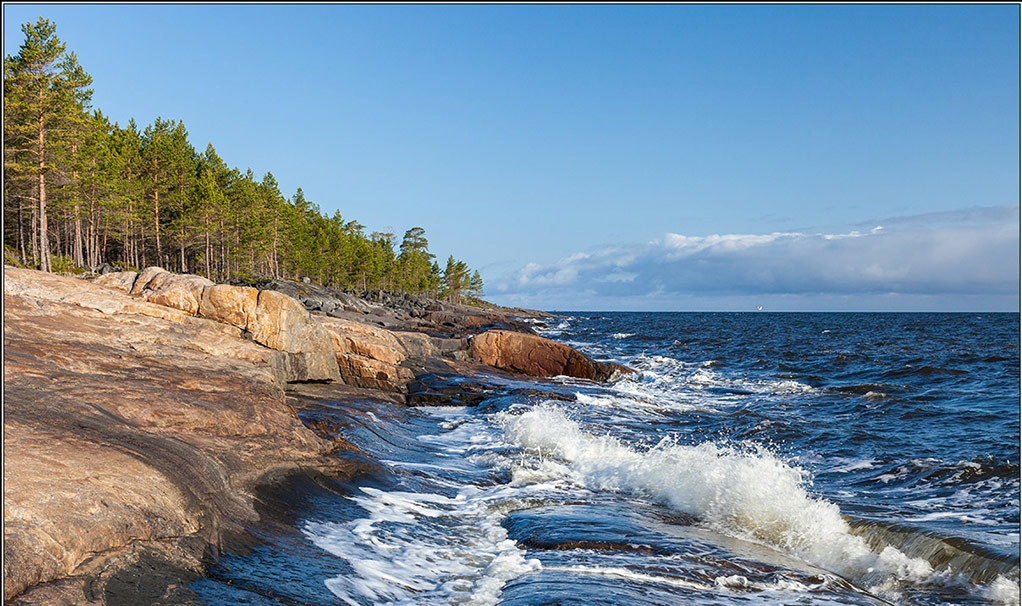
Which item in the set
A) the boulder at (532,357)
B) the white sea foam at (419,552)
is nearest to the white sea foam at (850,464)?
the white sea foam at (419,552)

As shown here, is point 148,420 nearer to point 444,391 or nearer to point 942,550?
point 942,550

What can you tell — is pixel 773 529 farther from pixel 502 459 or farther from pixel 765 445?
pixel 765 445

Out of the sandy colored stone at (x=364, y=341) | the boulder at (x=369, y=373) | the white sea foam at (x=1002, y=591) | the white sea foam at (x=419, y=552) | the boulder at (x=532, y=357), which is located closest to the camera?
the white sea foam at (x=419, y=552)

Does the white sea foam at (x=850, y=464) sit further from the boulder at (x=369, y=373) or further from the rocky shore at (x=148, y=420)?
the boulder at (x=369, y=373)

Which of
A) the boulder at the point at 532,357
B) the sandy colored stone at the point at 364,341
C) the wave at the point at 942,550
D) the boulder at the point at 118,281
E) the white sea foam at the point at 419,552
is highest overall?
the boulder at the point at 118,281

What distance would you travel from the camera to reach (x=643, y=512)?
1149 centimetres

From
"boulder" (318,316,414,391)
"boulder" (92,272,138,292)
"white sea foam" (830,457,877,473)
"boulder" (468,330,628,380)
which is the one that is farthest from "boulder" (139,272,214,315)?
"white sea foam" (830,457,877,473)

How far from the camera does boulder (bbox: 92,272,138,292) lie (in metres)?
18.5

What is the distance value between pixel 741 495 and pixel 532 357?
69.6 ft

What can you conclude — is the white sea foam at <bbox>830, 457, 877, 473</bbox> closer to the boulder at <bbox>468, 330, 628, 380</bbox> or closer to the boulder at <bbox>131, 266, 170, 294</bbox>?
the boulder at <bbox>468, 330, 628, 380</bbox>

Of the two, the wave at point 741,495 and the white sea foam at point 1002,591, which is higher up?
the wave at point 741,495

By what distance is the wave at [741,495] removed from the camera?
954cm

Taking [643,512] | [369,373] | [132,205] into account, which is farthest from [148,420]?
[132,205]

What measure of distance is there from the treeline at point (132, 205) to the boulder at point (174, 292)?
68.7 feet
